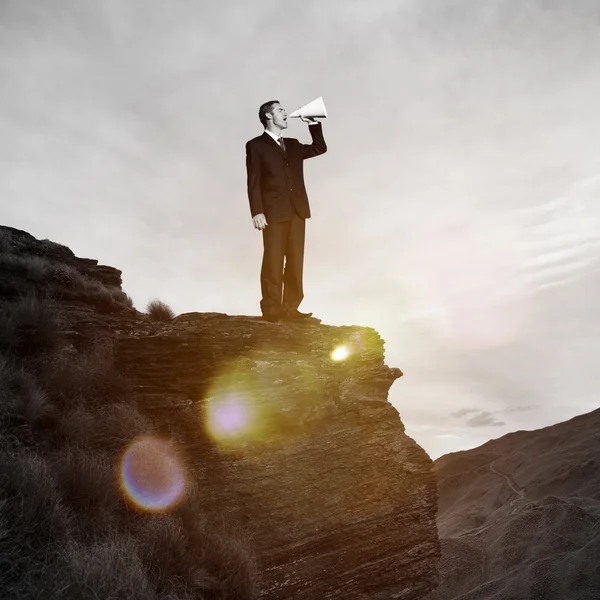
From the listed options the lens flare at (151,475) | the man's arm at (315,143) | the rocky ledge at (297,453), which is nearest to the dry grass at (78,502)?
the lens flare at (151,475)

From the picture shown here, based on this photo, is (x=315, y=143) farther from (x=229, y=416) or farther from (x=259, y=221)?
(x=229, y=416)

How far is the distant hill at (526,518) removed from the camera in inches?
1060

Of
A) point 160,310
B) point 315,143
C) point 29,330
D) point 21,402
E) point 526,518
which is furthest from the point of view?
point 526,518

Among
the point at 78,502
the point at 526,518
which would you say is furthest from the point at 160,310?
the point at 526,518

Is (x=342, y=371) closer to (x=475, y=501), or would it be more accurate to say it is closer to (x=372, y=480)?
(x=372, y=480)

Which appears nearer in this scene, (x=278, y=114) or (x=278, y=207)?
(x=278, y=207)

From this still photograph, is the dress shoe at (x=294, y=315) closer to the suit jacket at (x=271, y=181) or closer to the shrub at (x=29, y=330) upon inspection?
the suit jacket at (x=271, y=181)

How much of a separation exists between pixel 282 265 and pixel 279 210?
916mm

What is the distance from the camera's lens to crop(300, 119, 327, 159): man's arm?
8.85 metres

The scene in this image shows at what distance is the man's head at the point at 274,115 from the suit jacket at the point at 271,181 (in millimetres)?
209

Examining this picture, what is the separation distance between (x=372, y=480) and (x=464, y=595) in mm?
27685

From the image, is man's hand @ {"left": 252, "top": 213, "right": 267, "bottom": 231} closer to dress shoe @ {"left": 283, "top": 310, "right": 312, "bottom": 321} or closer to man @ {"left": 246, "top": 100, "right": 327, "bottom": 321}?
man @ {"left": 246, "top": 100, "right": 327, "bottom": 321}

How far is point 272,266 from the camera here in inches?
324

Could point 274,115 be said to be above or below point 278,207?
above
